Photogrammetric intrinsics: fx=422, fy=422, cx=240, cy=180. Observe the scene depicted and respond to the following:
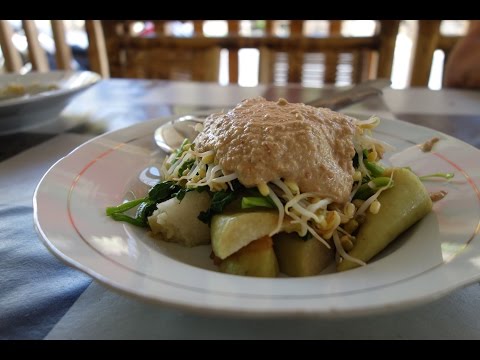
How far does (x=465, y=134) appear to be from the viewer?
1.61m

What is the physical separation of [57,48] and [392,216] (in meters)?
3.18

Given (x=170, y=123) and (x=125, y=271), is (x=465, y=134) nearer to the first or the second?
(x=170, y=123)

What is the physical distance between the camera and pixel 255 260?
0.75 m

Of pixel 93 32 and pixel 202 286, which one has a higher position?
pixel 93 32

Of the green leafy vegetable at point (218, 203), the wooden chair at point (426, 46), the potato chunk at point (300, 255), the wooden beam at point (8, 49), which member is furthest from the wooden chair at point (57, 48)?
the potato chunk at point (300, 255)

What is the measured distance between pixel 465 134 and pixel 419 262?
3.68ft

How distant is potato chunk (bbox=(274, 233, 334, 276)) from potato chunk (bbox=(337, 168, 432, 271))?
41mm

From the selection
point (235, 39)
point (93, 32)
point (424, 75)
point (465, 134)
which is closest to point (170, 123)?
point (465, 134)

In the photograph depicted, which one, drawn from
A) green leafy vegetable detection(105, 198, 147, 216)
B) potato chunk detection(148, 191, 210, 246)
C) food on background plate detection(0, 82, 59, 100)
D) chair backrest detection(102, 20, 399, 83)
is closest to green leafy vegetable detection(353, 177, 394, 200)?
potato chunk detection(148, 191, 210, 246)

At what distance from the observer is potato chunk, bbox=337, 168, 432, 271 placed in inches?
31.9

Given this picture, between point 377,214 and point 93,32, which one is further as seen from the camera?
point 93,32

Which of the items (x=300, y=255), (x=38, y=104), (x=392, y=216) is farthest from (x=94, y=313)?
(x=38, y=104)

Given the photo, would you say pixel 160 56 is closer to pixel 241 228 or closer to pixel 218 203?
pixel 218 203
